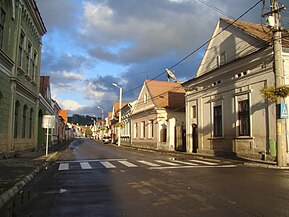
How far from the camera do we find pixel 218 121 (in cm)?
2369

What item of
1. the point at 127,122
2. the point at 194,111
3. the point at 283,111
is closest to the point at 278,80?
the point at 283,111

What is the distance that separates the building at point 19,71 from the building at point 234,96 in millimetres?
13480

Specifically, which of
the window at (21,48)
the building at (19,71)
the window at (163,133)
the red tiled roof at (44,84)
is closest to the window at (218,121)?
the window at (163,133)

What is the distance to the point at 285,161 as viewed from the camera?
15477 millimetres

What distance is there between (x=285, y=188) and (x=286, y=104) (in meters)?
8.16

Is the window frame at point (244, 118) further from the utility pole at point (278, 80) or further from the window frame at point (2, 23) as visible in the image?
the window frame at point (2, 23)

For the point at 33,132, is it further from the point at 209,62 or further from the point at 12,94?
the point at 209,62

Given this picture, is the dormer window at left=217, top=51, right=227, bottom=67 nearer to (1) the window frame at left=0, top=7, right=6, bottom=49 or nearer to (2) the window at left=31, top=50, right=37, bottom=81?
(2) the window at left=31, top=50, right=37, bottom=81

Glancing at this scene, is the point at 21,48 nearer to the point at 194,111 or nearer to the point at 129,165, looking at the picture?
the point at 129,165

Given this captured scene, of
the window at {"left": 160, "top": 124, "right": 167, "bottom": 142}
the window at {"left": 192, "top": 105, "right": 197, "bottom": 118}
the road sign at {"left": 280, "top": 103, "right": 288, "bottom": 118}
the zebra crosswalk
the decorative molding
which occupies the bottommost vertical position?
the zebra crosswalk

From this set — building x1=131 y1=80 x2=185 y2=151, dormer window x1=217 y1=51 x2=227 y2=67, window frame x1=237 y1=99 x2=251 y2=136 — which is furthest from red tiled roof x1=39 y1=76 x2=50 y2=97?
window frame x1=237 y1=99 x2=251 y2=136

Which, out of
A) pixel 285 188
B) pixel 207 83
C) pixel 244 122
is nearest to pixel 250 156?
pixel 244 122

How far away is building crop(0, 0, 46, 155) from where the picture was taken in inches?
654

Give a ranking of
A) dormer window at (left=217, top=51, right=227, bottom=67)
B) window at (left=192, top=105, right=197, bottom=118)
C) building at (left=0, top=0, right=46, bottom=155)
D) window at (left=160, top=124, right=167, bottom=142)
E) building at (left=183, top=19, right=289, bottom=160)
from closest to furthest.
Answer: building at (left=0, top=0, right=46, bottom=155) < building at (left=183, top=19, right=289, bottom=160) < dormer window at (left=217, top=51, right=227, bottom=67) < window at (left=192, top=105, right=197, bottom=118) < window at (left=160, top=124, right=167, bottom=142)
